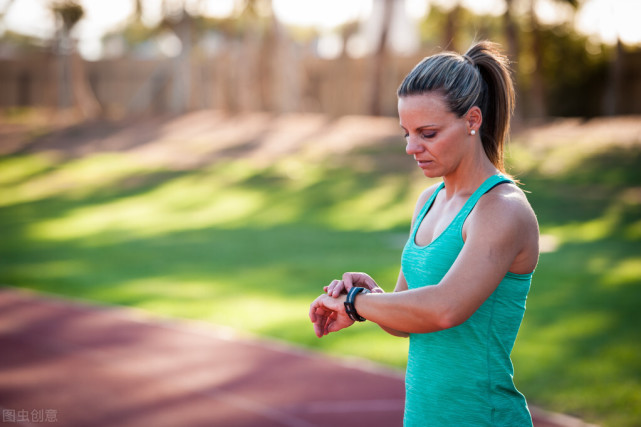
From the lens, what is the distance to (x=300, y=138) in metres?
23.2

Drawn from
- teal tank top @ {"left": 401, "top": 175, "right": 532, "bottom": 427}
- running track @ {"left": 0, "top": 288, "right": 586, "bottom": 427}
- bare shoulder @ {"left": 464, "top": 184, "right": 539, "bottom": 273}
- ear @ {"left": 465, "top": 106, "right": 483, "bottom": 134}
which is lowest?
running track @ {"left": 0, "top": 288, "right": 586, "bottom": 427}

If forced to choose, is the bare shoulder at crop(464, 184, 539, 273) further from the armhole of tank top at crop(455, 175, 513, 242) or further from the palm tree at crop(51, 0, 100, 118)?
the palm tree at crop(51, 0, 100, 118)

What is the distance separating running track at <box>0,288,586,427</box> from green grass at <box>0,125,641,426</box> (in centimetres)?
69

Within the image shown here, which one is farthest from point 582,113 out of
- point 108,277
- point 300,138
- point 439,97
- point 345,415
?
point 439,97

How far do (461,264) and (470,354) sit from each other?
1.10 feet

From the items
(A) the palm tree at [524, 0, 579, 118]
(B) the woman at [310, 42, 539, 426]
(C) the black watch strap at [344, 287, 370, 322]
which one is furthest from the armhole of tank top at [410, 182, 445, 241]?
(A) the palm tree at [524, 0, 579, 118]

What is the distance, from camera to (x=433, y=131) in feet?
6.61

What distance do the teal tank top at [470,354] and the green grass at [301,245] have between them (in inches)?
160

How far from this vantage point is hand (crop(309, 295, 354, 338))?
212 centimetres

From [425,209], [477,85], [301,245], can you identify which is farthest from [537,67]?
[477,85]

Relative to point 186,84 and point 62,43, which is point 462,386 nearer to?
point 186,84

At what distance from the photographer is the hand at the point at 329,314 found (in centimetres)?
212

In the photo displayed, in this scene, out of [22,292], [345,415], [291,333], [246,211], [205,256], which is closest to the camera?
[345,415]

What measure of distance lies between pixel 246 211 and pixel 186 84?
1224cm
